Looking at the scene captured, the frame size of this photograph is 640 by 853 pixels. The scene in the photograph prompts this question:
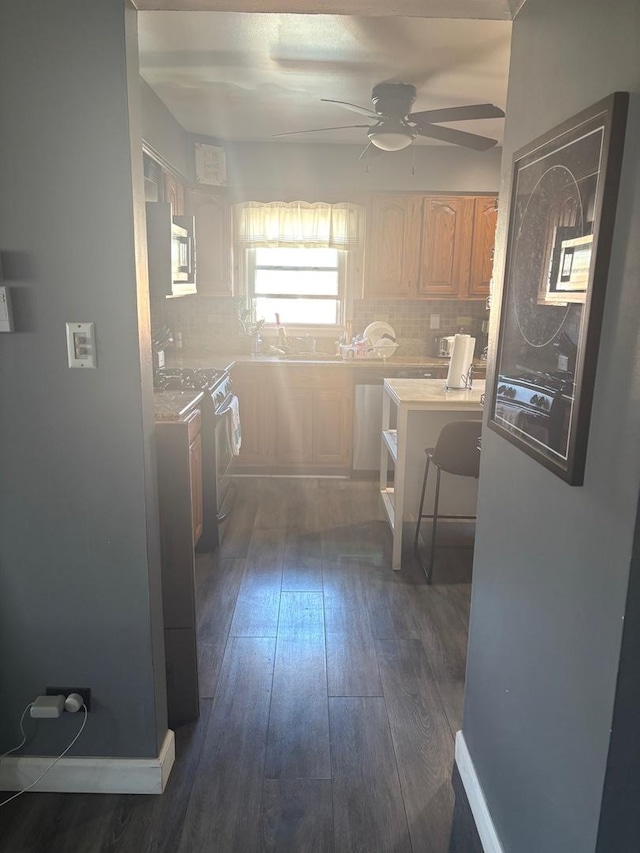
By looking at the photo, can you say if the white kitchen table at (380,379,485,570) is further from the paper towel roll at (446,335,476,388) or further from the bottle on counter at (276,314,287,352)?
the bottle on counter at (276,314,287,352)

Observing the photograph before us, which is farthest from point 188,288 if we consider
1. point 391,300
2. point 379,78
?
point 391,300

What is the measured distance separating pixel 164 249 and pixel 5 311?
1620 mm

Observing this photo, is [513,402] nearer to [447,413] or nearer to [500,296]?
[500,296]

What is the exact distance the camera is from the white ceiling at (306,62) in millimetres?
2646

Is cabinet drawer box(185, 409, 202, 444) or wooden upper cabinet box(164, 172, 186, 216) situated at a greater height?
wooden upper cabinet box(164, 172, 186, 216)

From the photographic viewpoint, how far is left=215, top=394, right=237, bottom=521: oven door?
3.45 m

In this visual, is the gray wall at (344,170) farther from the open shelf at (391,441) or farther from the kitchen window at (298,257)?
the open shelf at (391,441)

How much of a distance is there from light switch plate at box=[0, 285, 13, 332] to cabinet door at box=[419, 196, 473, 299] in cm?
386

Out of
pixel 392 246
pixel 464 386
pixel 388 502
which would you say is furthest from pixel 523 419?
pixel 392 246

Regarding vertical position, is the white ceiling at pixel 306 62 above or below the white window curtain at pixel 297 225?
above

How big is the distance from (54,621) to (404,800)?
114 centimetres

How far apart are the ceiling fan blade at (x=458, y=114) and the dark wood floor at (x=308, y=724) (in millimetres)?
2324

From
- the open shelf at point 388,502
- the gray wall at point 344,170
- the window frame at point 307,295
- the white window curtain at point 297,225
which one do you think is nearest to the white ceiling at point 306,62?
the gray wall at point 344,170

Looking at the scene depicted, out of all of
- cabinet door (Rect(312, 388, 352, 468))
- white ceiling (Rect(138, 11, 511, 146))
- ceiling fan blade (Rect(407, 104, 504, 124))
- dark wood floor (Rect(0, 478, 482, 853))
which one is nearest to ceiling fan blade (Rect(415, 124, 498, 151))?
ceiling fan blade (Rect(407, 104, 504, 124))
